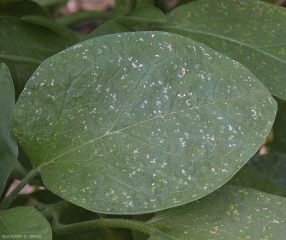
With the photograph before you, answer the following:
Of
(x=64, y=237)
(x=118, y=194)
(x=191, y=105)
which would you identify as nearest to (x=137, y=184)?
(x=118, y=194)

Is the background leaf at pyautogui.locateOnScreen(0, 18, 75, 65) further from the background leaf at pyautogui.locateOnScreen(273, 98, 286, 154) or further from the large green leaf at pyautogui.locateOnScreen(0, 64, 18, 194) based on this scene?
the background leaf at pyautogui.locateOnScreen(273, 98, 286, 154)

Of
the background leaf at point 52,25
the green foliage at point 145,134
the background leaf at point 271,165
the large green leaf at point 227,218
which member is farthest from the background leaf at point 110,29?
the background leaf at point 271,165

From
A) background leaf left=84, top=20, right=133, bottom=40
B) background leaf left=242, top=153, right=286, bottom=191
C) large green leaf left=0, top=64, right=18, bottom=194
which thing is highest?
background leaf left=84, top=20, right=133, bottom=40

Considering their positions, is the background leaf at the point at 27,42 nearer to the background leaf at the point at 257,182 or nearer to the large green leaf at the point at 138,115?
the large green leaf at the point at 138,115

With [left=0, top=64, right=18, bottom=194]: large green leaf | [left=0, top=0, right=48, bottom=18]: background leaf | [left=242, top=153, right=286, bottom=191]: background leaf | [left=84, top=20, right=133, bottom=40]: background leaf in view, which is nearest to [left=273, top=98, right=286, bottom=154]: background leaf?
[left=242, top=153, right=286, bottom=191]: background leaf

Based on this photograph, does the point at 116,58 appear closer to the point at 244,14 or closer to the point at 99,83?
the point at 99,83

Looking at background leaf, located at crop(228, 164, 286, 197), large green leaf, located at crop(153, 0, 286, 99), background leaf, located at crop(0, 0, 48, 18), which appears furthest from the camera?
background leaf, located at crop(0, 0, 48, 18)

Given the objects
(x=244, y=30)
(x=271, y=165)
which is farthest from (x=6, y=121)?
(x=271, y=165)
